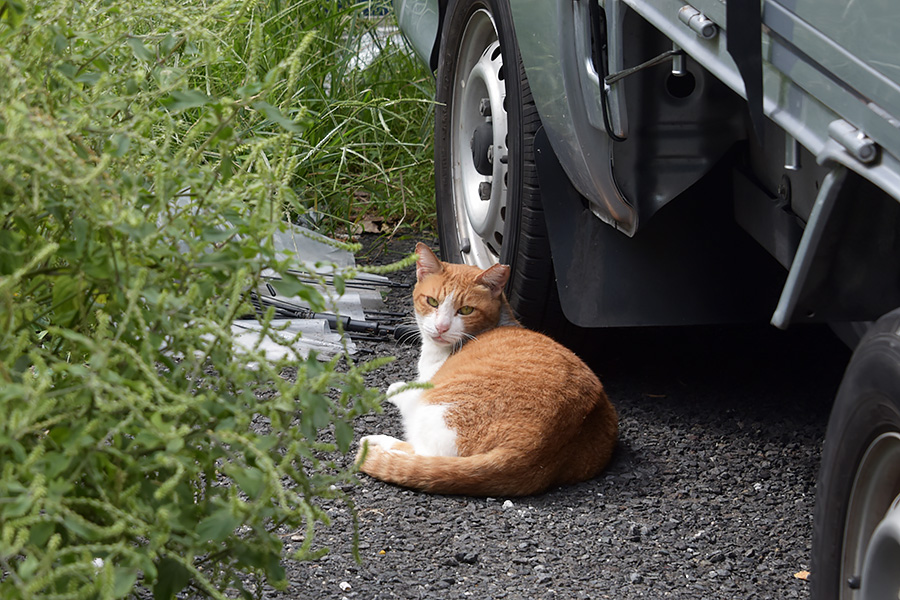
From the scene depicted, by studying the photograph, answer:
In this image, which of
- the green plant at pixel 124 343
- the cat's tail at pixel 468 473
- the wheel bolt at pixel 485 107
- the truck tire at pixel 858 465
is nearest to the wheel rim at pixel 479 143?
the wheel bolt at pixel 485 107

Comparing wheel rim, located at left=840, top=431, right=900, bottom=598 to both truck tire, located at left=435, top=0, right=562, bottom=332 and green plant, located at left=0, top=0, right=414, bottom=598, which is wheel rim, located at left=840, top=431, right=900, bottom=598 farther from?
truck tire, located at left=435, top=0, right=562, bottom=332

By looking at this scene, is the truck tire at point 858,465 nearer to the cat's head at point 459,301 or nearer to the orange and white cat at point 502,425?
the orange and white cat at point 502,425

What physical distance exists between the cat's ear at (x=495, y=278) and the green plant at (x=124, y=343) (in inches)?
62.3

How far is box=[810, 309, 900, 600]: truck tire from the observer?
4.72ft

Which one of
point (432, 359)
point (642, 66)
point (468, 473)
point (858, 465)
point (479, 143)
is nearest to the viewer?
point (858, 465)

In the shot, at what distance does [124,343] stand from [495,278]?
6.54ft

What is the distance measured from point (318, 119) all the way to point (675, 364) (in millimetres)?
2386

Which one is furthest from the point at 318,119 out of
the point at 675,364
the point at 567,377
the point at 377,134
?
the point at 567,377

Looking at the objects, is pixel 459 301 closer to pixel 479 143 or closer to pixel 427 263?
pixel 427 263

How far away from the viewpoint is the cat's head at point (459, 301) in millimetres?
3250

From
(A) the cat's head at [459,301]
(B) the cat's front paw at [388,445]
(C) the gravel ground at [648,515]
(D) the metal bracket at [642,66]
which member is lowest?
(C) the gravel ground at [648,515]

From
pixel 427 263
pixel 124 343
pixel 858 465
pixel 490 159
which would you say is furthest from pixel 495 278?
pixel 124 343

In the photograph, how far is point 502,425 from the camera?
2674 millimetres

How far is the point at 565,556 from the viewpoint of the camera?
240 centimetres
